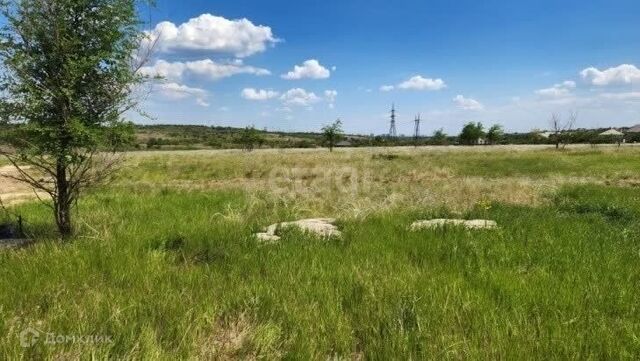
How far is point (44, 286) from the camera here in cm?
509

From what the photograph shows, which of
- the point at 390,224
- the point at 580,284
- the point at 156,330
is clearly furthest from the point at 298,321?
the point at 390,224

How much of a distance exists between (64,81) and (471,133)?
112 m

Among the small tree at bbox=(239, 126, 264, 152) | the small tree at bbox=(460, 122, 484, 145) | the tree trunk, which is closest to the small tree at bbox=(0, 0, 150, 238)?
the tree trunk

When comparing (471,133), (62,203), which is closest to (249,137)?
(471,133)

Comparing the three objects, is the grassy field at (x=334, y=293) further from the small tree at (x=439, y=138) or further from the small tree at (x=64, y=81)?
the small tree at (x=439, y=138)

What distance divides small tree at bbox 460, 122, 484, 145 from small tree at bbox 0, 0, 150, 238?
110 metres

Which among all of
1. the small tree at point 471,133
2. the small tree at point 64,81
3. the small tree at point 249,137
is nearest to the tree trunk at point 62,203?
the small tree at point 64,81

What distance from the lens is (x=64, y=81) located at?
8.44 metres

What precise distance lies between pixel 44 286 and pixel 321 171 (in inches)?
1163

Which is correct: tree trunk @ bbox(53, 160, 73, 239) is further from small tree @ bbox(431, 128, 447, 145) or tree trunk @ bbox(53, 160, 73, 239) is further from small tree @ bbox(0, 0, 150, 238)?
small tree @ bbox(431, 128, 447, 145)

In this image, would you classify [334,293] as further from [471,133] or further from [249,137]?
[471,133]

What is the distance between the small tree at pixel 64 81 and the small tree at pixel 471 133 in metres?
110

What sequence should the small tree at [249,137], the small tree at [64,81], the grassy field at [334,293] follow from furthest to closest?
the small tree at [249,137]
the small tree at [64,81]
the grassy field at [334,293]

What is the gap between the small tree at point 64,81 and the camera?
27.8ft
